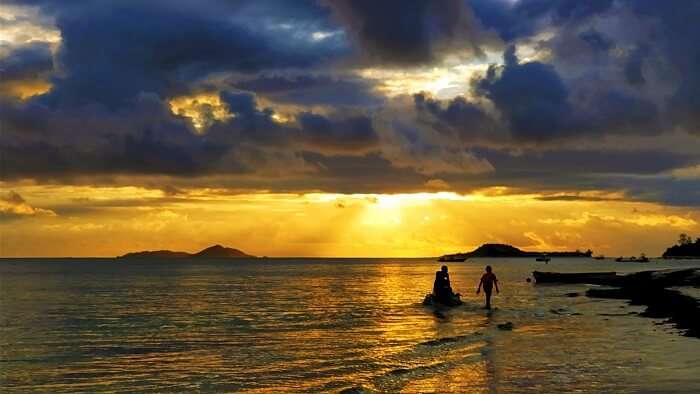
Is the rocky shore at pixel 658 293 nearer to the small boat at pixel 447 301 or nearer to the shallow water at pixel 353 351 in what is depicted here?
the shallow water at pixel 353 351

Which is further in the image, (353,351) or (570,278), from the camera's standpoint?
(570,278)

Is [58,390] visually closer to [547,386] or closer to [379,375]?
[379,375]

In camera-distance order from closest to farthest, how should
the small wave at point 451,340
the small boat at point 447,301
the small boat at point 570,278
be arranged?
the small wave at point 451,340
the small boat at point 447,301
the small boat at point 570,278

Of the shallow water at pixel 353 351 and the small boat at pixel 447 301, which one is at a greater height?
the small boat at pixel 447 301

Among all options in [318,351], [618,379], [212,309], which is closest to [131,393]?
[318,351]

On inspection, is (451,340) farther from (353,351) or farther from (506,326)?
(506,326)

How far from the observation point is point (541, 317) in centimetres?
4516

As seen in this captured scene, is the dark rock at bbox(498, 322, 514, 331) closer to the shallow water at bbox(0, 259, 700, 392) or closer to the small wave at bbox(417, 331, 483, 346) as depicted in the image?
the shallow water at bbox(0, 259, 700, 392)

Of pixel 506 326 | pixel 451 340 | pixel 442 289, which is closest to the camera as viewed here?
pixel 451 340

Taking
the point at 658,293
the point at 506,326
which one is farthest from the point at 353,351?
the point at 658,293

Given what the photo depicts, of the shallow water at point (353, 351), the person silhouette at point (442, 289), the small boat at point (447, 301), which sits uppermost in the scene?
the person silhouette at point (442, 289)

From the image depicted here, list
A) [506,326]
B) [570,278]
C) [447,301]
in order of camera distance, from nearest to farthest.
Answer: [506,326], [447,301], [570,278]

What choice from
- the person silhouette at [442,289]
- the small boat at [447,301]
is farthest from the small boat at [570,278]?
the person silhouette at [442,289]

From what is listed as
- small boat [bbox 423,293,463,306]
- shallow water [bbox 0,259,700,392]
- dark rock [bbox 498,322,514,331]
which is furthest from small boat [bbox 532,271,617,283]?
dark rock [bbox 498,322,514,331]
